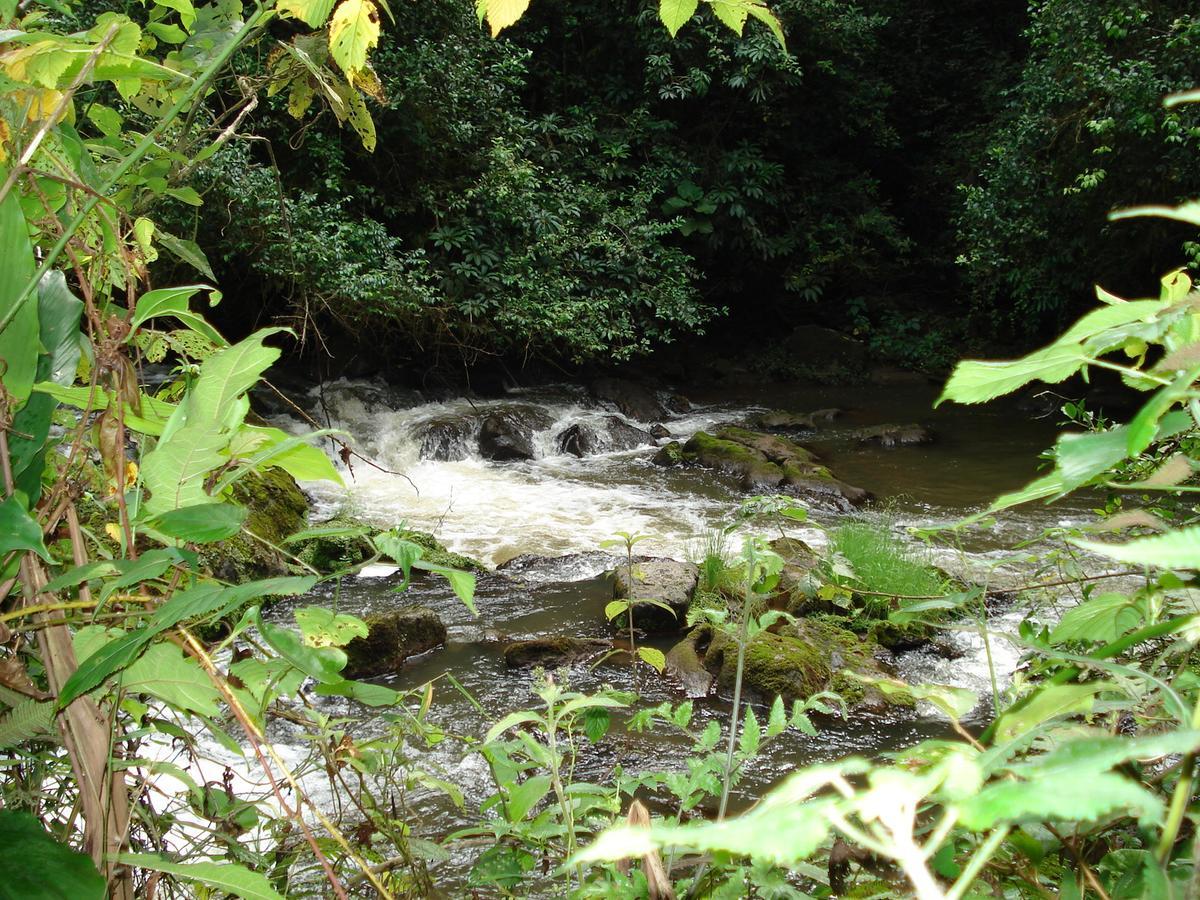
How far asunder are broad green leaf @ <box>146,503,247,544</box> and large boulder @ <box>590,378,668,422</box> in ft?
33.7

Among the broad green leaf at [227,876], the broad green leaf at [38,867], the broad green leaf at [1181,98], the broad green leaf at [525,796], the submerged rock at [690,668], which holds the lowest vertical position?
the submerged rock at [690,668]

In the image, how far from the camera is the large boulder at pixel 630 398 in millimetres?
11070

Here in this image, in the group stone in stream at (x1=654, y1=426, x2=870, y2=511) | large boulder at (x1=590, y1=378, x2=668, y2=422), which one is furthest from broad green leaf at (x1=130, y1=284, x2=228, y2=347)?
large boulder at (x1=590, y1=378, x2=668, y2=422)

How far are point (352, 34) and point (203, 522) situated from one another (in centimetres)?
66

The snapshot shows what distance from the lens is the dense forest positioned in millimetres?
762

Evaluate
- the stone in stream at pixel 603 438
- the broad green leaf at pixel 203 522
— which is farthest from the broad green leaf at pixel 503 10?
the stone in stream at pixel 603 438

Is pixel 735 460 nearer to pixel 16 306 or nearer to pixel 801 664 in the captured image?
pixel 801 664

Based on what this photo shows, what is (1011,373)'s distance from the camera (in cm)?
69

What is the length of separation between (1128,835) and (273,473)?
6593 mm

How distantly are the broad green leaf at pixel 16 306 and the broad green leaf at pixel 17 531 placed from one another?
169 millimetres

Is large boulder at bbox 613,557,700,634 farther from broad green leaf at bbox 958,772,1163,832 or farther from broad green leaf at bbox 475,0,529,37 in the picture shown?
broad green leaf at bbox 958,772,1163,832

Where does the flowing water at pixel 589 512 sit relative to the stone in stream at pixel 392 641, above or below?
below

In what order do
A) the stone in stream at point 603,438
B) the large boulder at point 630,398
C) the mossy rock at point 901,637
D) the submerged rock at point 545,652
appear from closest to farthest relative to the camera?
1. the submerged rock at point 545,652
2. the mossy rock at point 901,637
3. the stone in stream at point 603,438
4. the large boulder at point 630,398

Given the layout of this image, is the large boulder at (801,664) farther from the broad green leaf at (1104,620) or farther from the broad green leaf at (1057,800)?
the broad green leaf at (1057,800)
